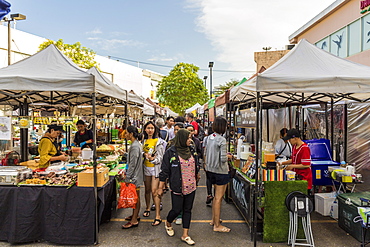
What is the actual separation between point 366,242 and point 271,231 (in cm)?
148

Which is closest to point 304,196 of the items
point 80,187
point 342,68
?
point 342,68

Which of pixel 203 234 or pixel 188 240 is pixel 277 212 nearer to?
pixel 203 234

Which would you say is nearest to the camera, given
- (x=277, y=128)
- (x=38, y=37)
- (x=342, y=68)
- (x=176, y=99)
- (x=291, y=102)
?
(x=342, y=68)

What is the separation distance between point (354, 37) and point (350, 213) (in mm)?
11972

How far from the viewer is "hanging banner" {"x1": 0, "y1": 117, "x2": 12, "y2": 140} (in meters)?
4.45

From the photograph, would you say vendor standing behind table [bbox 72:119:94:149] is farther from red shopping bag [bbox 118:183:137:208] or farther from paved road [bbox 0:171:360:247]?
red shopping bag [bbox 118:183:137:208]

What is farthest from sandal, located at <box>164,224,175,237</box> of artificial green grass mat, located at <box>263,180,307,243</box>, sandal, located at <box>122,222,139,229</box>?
artificial green grass mat, located at <box>263,180,307,243</box>

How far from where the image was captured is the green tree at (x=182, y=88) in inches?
1068

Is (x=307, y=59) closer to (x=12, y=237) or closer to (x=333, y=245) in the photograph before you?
(x=333, y=245)

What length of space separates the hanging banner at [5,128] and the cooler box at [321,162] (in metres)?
6.29

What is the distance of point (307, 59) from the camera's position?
4.61 meters

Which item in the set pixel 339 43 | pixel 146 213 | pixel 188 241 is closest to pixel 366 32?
pixel 339 43

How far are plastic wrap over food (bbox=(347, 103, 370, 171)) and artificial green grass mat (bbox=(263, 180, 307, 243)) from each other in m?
4.81

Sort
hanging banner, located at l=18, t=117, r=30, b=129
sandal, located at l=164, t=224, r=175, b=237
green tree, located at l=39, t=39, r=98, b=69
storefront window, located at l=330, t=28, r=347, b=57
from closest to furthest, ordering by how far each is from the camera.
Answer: sandal, located at l=164, t=224, r=175, b=237 < hanging banner, located at l=18, t=117, r=30, b=129 < storefront window, located at l=330, t=28, r=347, b=57 < green tree, located at l=39, t=39, r=98, b=69
